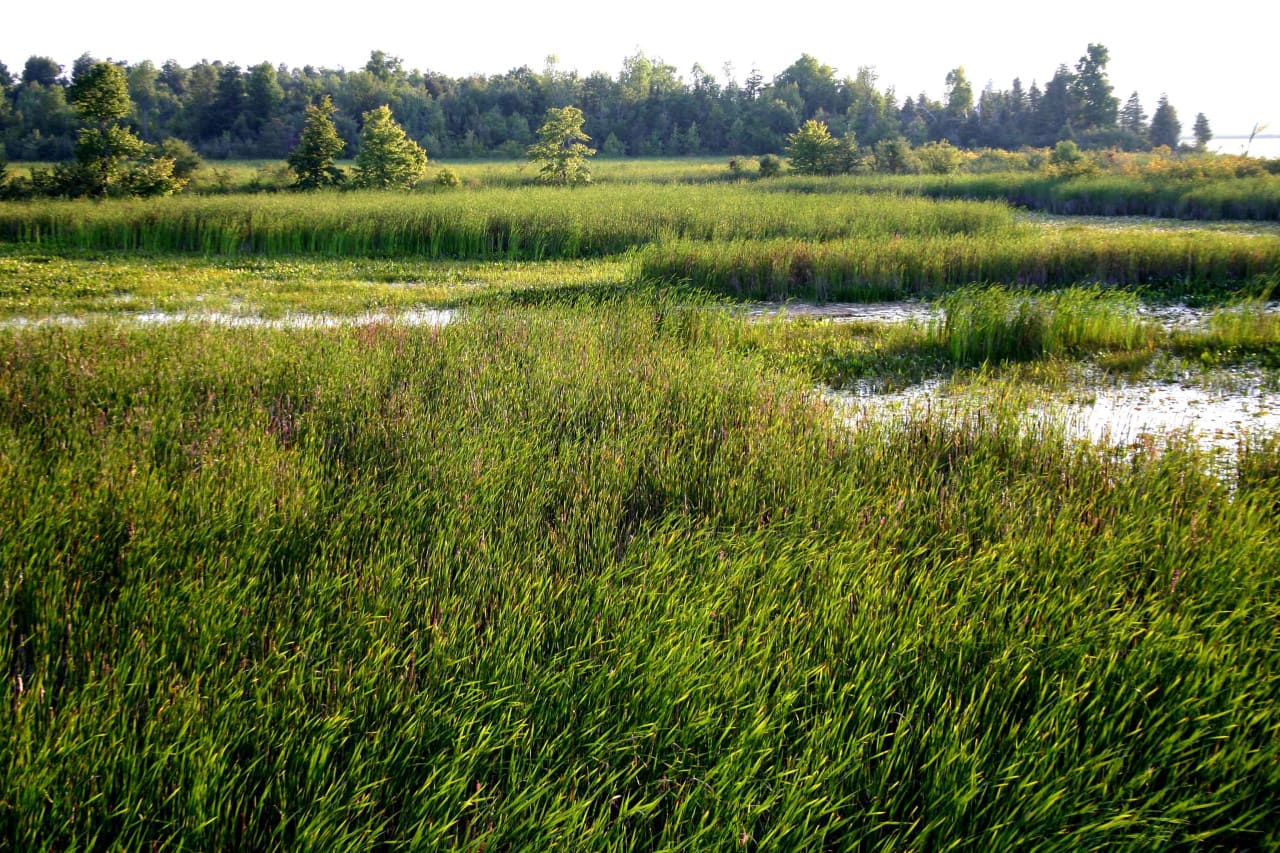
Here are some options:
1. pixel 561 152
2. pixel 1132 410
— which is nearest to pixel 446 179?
pixel 561 152

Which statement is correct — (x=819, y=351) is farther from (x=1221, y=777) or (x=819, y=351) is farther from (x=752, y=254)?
(x=1221, y=777)

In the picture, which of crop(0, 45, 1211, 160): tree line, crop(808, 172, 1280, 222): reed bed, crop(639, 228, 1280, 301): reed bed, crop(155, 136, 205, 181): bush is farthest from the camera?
crop(0, 45, 1211, 160): tree line

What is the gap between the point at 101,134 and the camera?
2469cm

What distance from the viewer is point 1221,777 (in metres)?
2.39

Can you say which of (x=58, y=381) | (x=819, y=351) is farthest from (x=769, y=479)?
(x=58, y=381)

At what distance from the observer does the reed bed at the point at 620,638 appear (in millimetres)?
2102

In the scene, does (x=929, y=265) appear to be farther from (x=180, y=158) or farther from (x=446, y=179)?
(x=180, y=158)

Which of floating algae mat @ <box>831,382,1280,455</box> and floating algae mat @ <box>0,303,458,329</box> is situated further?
floating algae mat @ <box>0,303,458,329</box>

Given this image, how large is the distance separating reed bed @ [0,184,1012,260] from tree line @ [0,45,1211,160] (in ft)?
125

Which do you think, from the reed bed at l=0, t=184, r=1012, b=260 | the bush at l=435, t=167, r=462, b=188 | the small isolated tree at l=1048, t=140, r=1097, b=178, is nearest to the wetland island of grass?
the reed bed at l=0, t=184, r=1012, b=260

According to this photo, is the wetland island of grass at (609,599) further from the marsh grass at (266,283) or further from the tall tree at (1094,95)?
the tall tree at (1094,95)

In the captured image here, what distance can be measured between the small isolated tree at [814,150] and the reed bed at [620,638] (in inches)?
1171

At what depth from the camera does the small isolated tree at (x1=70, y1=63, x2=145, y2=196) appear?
2394 cm

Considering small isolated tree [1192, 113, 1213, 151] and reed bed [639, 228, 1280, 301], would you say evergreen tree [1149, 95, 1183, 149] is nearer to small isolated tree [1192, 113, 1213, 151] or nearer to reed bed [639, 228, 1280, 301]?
small isolated tree [1192, 113, 1213, 151]
